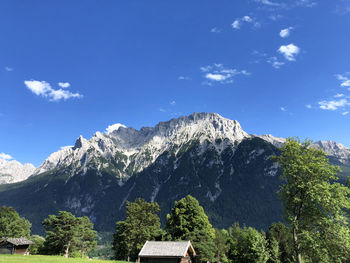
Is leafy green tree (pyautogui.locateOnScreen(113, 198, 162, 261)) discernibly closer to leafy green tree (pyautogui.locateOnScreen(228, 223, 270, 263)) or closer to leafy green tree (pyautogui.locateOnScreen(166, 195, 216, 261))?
leafy green tree (pyautogui.locateOnScreen(166, 195, 216, 261))

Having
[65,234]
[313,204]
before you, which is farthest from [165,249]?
[65,234]

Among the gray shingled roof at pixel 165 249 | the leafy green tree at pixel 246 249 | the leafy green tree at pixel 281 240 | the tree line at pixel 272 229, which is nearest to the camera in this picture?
the tree line at pixel 272 229

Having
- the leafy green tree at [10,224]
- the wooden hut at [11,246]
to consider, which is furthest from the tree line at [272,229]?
the wooden hut at [11,246]

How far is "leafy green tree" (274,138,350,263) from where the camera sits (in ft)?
88.1

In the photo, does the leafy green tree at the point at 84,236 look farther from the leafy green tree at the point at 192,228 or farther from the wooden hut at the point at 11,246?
the leafy green tree at the point at 192,228

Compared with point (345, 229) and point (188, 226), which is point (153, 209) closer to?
point (188, 226)

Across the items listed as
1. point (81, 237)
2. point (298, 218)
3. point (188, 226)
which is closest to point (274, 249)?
point (188, 226)

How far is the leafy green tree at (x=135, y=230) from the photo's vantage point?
78812mm

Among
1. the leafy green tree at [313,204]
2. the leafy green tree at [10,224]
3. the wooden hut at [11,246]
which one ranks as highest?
the leafy green tree at [313,204]

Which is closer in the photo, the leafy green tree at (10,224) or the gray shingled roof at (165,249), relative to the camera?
the gray shingled roof at (165,249)

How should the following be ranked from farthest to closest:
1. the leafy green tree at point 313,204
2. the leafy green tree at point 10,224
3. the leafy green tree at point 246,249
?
the leafy green tree at point 10,224 → the leafy green tree at point 246,249 → the leafy green tree at point 313,204

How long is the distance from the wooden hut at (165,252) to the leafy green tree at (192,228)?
12133mm

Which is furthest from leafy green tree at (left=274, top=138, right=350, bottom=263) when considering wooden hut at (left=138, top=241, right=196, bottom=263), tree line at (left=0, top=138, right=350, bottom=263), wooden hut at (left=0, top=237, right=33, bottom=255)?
wooden hut at (left=0, top=237, right=33, bottom=255)

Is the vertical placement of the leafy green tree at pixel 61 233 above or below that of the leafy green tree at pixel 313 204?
below
